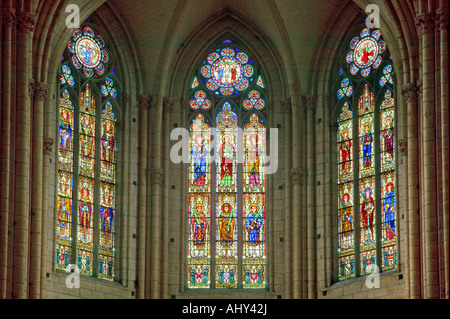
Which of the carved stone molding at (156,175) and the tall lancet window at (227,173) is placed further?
the tall lancet window at (227,173)

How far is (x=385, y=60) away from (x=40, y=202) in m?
10.6

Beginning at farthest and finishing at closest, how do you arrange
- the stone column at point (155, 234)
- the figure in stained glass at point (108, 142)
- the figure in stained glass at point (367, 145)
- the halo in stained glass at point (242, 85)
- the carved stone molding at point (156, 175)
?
the halo in stained glass at point (242, 85)
the figure in stained glass at point (108, 142)
the carved stone molding at point (156, 175)
the figure in stained glass at point (367, 145)
the stone column at point (155, 234)

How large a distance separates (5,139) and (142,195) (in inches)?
299

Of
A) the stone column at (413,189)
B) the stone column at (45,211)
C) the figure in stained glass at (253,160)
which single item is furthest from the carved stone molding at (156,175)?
the stone column at (413,189)

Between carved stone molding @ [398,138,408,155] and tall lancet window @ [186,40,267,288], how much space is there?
4.89 metres

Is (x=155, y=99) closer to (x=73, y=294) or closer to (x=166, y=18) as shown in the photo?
(x=166, y=18)

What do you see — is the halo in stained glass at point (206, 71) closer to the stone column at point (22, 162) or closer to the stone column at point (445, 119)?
the stone column at point (22, 162)

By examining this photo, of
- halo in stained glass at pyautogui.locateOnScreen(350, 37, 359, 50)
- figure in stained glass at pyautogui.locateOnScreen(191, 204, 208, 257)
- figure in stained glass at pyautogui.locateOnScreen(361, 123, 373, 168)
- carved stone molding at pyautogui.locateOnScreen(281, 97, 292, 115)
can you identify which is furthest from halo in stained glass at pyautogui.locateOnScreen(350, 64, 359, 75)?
figure in stained glass at pyautogui.locateOnScreen(191, 204, 208, 257)

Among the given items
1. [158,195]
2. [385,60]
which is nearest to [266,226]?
[158,195]

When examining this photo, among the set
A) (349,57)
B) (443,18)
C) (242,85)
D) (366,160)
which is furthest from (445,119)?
(242,85)

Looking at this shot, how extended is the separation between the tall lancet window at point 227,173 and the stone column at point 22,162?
23.8 ft

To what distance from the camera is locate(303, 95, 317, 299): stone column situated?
40.2 m

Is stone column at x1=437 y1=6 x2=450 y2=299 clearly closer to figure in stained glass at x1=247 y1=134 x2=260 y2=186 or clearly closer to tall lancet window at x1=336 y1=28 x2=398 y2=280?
tall lancet window at x1=336 y1=28 x2=398 y2=280

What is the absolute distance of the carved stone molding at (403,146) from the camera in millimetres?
38688
